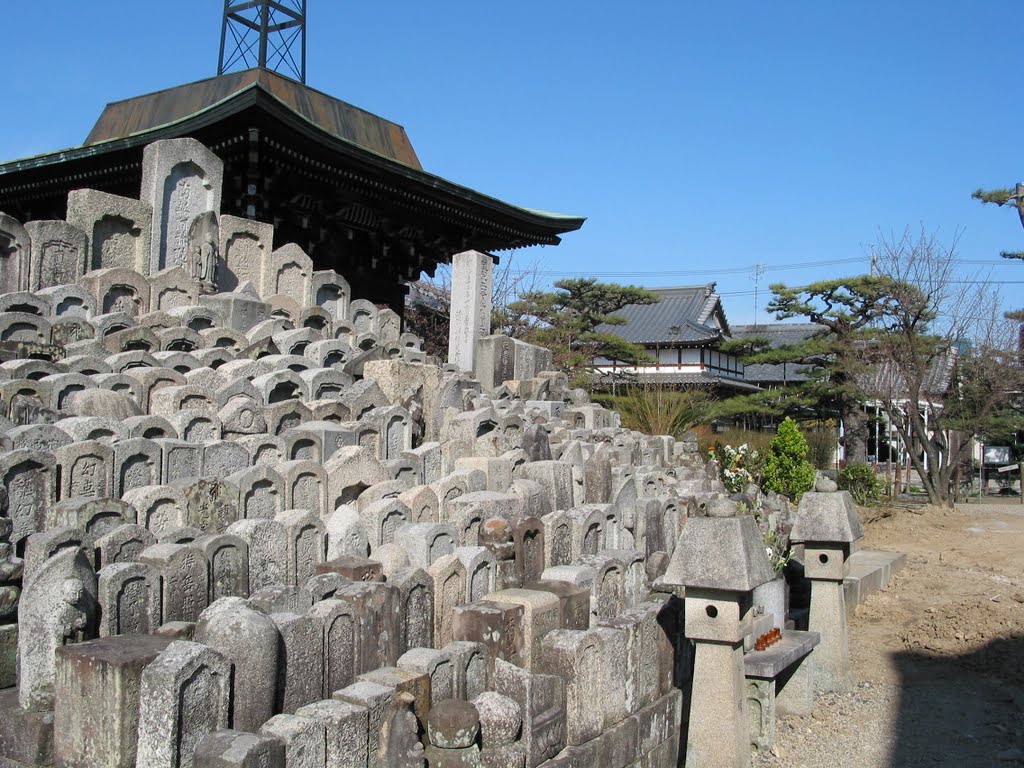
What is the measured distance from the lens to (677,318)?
33781mm

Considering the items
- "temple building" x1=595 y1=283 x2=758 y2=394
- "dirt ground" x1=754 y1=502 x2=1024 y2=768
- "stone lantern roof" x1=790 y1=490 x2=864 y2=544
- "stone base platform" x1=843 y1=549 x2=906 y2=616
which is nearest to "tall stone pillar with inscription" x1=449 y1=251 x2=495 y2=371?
"stone base platform" x1=843 y1=549 x2=906 y2=616

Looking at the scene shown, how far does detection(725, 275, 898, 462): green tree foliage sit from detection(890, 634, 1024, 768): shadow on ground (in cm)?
1503

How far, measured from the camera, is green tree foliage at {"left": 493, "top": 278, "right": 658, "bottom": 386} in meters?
23.0

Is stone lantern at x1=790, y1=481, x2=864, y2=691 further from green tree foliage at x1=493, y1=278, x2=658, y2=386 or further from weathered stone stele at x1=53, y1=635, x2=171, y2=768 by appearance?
green tree foliage at x1=493, y1=278, x2=658, y2=386

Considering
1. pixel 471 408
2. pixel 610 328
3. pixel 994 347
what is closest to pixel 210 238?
pixel 471 408

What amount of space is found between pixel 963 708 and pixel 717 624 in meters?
2.95

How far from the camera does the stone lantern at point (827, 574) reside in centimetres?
633

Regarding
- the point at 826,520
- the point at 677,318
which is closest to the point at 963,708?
the point at 826,520

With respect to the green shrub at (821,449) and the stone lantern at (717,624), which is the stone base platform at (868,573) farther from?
the green shrub at (821,449)

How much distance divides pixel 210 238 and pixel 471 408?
428 cm

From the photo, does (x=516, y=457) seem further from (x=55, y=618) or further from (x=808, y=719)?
(x=55, y=618)

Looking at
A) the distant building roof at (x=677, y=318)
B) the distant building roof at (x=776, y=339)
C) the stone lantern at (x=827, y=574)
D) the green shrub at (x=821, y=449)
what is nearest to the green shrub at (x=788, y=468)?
the green shrub at (x=821, y=449)

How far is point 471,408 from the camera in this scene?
30.9 ft

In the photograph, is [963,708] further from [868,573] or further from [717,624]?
[717,624]
